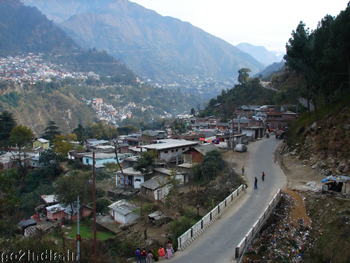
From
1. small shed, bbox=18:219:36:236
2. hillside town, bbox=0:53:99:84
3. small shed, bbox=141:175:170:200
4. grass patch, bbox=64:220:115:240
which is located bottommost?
small shed, bbox=18:219:36:236

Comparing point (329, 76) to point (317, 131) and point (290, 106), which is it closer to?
point (317, 131)

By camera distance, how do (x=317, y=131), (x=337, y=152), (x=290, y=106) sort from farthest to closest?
(x=290, y=106) → (x=317, y=131) → (x=337, y=152)

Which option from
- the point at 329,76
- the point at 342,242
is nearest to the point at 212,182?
the point at 342,242

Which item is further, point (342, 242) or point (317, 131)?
point (317, 131)

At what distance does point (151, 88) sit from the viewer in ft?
486

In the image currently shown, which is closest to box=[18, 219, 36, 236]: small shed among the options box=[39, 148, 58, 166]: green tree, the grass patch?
the grass patch

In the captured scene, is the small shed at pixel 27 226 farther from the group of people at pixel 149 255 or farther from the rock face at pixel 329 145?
the rock face at pixel 329 145

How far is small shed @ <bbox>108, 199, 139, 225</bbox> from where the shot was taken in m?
16.7

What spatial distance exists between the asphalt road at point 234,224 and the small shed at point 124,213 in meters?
5.98

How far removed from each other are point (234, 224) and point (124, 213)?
284 inches

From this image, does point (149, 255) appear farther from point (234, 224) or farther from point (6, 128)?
point (6, 128)

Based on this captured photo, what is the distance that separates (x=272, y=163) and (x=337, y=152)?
217 inches

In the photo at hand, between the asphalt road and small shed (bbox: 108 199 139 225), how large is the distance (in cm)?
598

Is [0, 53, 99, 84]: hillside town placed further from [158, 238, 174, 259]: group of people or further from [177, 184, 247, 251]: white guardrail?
[158, 238, 174, 259]: group of people
